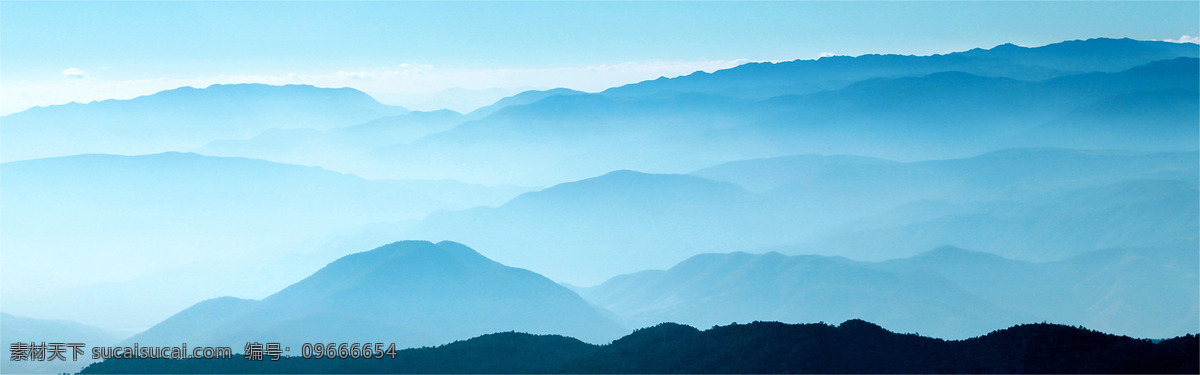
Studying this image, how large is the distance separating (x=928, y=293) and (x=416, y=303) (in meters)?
50.0

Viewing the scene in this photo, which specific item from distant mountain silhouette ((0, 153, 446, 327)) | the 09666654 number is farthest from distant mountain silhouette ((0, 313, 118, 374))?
the 09666654 number

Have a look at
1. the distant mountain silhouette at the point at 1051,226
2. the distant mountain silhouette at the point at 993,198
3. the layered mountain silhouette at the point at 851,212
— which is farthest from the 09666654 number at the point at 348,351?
the distant mountain silhouette at the point at 993,198

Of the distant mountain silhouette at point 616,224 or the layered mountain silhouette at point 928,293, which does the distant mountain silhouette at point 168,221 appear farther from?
the layered mountain silhouette at point 928,293

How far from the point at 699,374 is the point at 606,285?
81.9 meters

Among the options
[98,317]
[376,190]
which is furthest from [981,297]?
[376,190]

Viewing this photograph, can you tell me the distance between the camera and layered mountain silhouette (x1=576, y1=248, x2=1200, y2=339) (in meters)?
89.4

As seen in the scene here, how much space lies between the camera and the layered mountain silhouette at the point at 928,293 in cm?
8938

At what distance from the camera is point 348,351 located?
28578 mm

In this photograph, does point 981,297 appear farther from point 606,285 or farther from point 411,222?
point 411,222

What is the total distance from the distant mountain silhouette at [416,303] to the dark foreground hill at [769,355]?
32927mm

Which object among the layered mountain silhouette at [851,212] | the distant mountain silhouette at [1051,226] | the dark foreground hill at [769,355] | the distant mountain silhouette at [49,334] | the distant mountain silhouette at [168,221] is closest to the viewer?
the dark foreground hill at [769,355]

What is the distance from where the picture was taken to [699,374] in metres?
25.0

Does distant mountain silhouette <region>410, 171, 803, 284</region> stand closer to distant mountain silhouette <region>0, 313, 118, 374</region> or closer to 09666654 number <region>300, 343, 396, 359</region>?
distant mountain silhouette <region>0, 313, 118, 374</region>

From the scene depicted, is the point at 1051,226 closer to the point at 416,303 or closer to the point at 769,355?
the point at 416,303
